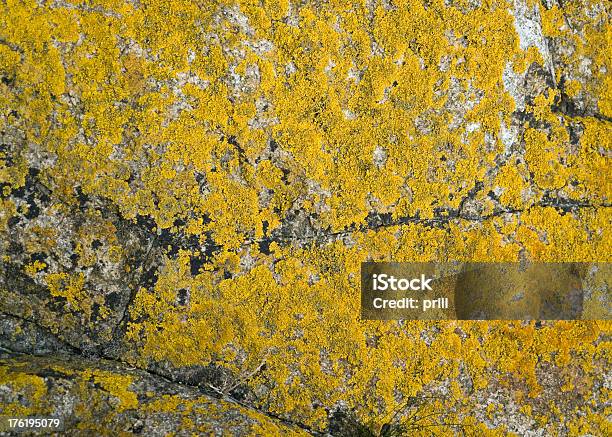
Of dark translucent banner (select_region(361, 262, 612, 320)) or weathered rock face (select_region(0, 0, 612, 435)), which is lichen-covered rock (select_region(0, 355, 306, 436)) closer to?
weathered rock face (select_region(0, 0, 612, 435))

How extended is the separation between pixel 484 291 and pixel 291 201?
1245 mm

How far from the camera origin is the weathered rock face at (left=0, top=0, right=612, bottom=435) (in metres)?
3.15

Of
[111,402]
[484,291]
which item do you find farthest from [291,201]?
[111,402]

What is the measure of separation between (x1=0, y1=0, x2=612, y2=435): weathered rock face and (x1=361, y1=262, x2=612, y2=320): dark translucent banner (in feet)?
0.22

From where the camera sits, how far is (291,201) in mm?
3281

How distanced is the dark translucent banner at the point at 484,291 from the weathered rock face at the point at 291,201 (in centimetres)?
7

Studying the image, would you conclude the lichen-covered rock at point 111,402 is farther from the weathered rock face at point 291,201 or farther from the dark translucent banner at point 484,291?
the dark translucent banner at point 484,291

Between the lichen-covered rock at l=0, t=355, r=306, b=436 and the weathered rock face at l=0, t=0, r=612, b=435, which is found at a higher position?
the weathered rock face at l=0, t=0, r=612, b=435

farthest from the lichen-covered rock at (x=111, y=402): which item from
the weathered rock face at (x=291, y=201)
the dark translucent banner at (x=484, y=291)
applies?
the dark translucent banner at (x=484, y=291)

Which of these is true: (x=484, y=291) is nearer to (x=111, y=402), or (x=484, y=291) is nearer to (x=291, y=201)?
(x=291, y=201)

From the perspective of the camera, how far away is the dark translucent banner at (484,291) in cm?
332

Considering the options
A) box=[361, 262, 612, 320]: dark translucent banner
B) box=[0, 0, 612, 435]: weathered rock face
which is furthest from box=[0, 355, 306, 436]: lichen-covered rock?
box=[361, 262, 612, 320]: dark translucent banner

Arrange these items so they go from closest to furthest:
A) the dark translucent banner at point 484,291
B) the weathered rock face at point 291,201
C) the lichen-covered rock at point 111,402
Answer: the lichen-covered rock at point 111,402, the weathered rock face at point 291,201, the dark translucent banner at point 484,291

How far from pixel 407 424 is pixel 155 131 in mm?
2200
